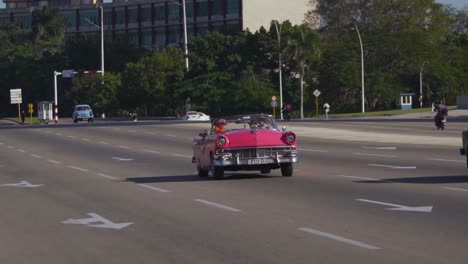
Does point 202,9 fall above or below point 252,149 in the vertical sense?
above

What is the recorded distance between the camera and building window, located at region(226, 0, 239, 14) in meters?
129

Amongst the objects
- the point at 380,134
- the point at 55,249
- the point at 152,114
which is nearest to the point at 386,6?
the point at 152,114

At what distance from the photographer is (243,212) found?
51.7ft

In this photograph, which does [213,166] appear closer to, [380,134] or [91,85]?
[380,134]

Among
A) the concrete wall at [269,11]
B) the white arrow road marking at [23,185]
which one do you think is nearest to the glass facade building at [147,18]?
the concrete wall at [269,11]

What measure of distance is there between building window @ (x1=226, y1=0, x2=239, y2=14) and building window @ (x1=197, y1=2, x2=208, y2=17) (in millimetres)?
3603

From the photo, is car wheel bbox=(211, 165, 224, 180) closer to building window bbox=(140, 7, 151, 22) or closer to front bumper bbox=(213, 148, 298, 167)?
front bumper bbox=(213, 148, 298, 167)

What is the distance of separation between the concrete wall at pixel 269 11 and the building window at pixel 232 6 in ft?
5.16

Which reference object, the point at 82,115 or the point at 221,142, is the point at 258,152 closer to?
the point at 221,142

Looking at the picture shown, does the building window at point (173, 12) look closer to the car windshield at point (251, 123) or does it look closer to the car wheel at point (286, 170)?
the car windshield at point (251, 123)

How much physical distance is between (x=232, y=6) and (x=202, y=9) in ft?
17.7

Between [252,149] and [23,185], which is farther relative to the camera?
[23,185]

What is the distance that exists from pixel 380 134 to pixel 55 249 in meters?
36.0

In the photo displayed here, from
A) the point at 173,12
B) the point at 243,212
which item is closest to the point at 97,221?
the point at 243,212
